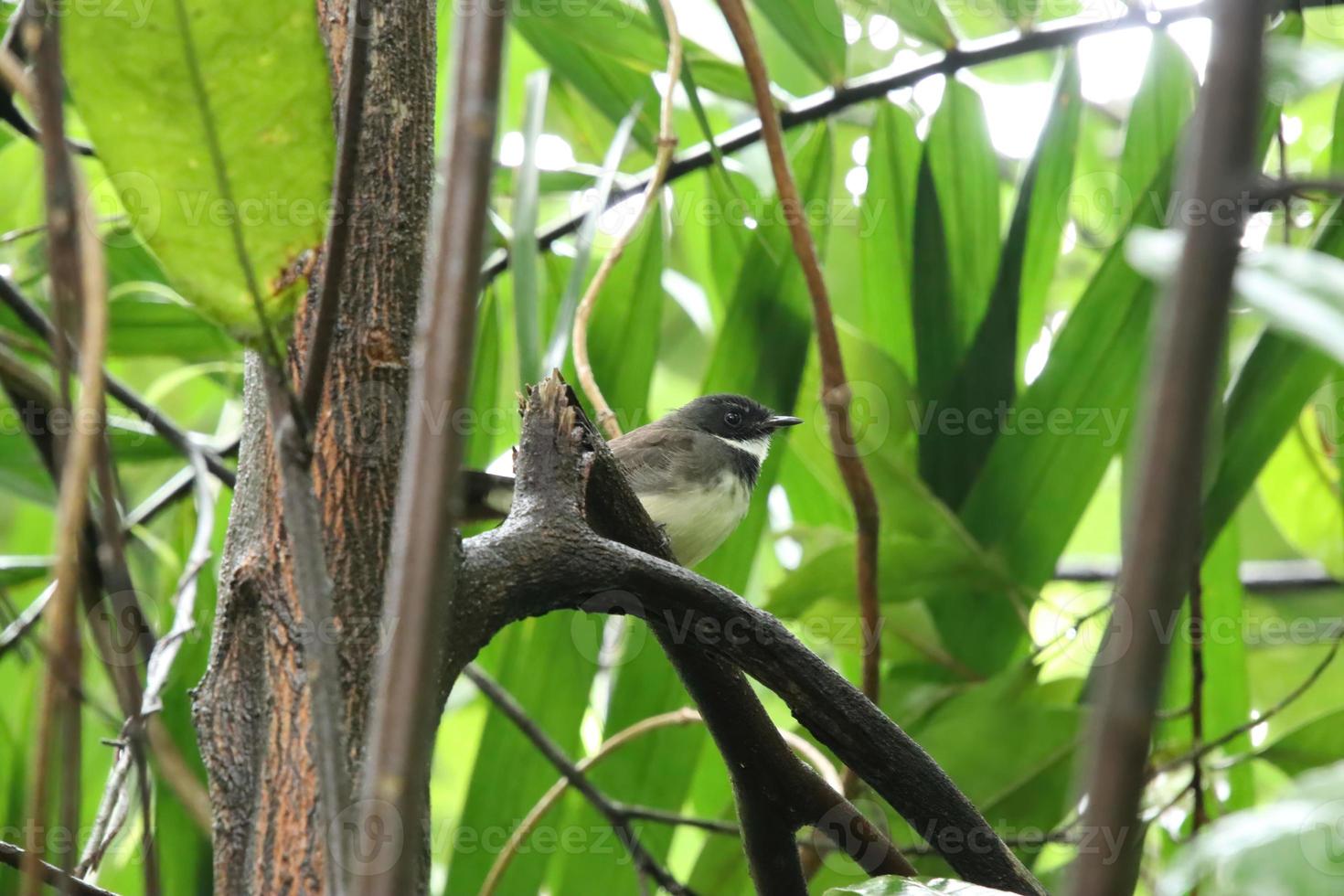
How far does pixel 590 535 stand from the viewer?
55.3 inches

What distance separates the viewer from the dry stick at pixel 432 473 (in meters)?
0.54

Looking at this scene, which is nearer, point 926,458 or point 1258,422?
point 1258,422

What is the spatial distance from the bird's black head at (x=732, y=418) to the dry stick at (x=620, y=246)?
0.58 meters

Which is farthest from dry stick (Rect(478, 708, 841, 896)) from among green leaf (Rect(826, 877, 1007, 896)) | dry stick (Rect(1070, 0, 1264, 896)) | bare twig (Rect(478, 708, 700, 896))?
dry stick (Rect(1070, 0, 1264, 896))

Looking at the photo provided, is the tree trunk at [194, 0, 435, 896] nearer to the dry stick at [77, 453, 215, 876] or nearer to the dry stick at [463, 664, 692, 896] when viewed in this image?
the dry stick at [77, 453, 215, 876]

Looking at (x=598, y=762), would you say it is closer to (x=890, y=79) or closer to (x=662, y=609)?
(x=662, y=609)

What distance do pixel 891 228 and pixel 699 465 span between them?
980 millimetres

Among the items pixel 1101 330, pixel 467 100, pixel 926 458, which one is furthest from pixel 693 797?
pixel 467 100

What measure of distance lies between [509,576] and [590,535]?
0.32 ft

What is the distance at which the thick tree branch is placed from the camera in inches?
54.5

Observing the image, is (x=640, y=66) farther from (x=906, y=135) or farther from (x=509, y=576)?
(x=509, y=576)

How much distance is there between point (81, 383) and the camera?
32.1 inches

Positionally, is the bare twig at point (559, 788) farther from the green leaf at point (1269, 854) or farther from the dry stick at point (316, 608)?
the green leaf at point (1269, 854)

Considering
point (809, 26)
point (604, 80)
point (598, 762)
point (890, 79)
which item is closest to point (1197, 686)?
point (598, 762)
